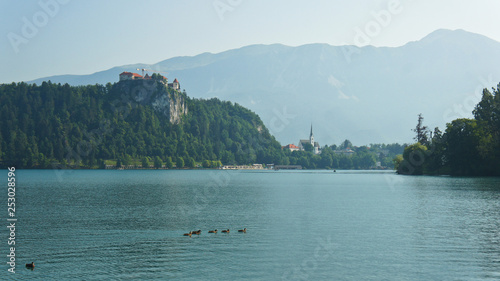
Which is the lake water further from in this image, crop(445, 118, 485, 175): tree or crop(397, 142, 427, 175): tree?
crop(397, 142, 427, 175): tree

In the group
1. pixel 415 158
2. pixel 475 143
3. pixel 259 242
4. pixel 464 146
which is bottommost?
pixel 259 242

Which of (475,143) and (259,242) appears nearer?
(259,242)

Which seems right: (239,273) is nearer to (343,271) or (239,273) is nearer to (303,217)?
(343,271)

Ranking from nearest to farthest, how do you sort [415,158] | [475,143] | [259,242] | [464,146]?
[259,242]
[475,143]
[464,146]
[415,158]

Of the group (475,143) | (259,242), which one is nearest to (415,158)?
(475,143)

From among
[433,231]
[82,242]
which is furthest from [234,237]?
[433,231]

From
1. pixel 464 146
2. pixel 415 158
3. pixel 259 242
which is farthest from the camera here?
pixel 415 158

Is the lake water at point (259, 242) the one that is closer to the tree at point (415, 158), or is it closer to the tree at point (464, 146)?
the tree at point (464, 146)

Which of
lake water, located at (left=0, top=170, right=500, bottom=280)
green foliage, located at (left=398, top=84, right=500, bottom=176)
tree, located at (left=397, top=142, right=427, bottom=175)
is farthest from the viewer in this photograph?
tree, located at (left=397, top=142, right=427, bottom=175)

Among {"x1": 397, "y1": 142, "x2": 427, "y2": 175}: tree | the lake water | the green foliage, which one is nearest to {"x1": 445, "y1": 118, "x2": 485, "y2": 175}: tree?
the green foliage

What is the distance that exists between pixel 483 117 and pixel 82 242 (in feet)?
490

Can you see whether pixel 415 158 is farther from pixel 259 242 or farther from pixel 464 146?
pixel 259 242

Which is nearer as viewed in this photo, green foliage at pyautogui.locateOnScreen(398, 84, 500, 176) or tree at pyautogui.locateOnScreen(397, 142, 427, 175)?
green foliage at pyautogui.locateOnScreen(398, 84, 500, 176)

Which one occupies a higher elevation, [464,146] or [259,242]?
[464,146]
